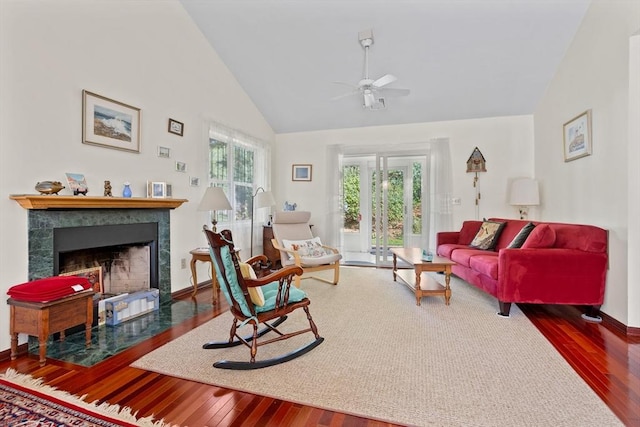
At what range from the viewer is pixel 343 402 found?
171 cm

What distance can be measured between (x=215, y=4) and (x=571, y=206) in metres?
4.86

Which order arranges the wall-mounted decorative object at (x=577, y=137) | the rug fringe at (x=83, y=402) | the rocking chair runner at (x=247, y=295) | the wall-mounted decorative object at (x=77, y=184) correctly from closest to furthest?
the rug fringe at (x=83, y=402), the rocking chair runner at (x=247, y=295), the wall-mounted decorative object at (x=77, y=184), the wall-mounted decorative object at (x=577, y=137)

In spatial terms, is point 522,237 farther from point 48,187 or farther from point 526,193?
point 48,187

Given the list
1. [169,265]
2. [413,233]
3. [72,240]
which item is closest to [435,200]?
[413,233]

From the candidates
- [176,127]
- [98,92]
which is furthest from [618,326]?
[98,92]

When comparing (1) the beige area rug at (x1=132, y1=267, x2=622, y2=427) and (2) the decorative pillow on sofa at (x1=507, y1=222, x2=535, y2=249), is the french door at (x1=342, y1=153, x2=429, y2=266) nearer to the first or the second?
(2) the decorative pillow on sofa at (x1=507, y1=222, x2=535, y2=249)

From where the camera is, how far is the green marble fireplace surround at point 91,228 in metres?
2.36

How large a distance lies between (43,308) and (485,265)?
379 centimetres

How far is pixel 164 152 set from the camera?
359 cm

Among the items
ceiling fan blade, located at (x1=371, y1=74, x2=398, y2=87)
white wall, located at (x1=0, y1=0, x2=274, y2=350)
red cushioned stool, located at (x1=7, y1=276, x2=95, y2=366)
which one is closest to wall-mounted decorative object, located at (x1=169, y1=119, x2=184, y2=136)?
white wall, located at (x1=0, y1=0, x2=274, y2=350)

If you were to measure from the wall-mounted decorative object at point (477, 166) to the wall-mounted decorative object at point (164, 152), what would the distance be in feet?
14.8

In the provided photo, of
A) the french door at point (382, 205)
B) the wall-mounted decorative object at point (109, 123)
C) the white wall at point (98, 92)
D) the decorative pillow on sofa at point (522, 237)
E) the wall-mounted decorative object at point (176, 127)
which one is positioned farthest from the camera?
the french door at point (382, 205)

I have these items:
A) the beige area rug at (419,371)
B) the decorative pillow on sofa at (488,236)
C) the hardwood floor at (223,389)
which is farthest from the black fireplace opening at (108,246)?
the decorative pillow on sofa at (488,236)

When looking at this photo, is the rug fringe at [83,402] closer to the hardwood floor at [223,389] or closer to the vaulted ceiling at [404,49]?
the hardwood floor at [223,389]
